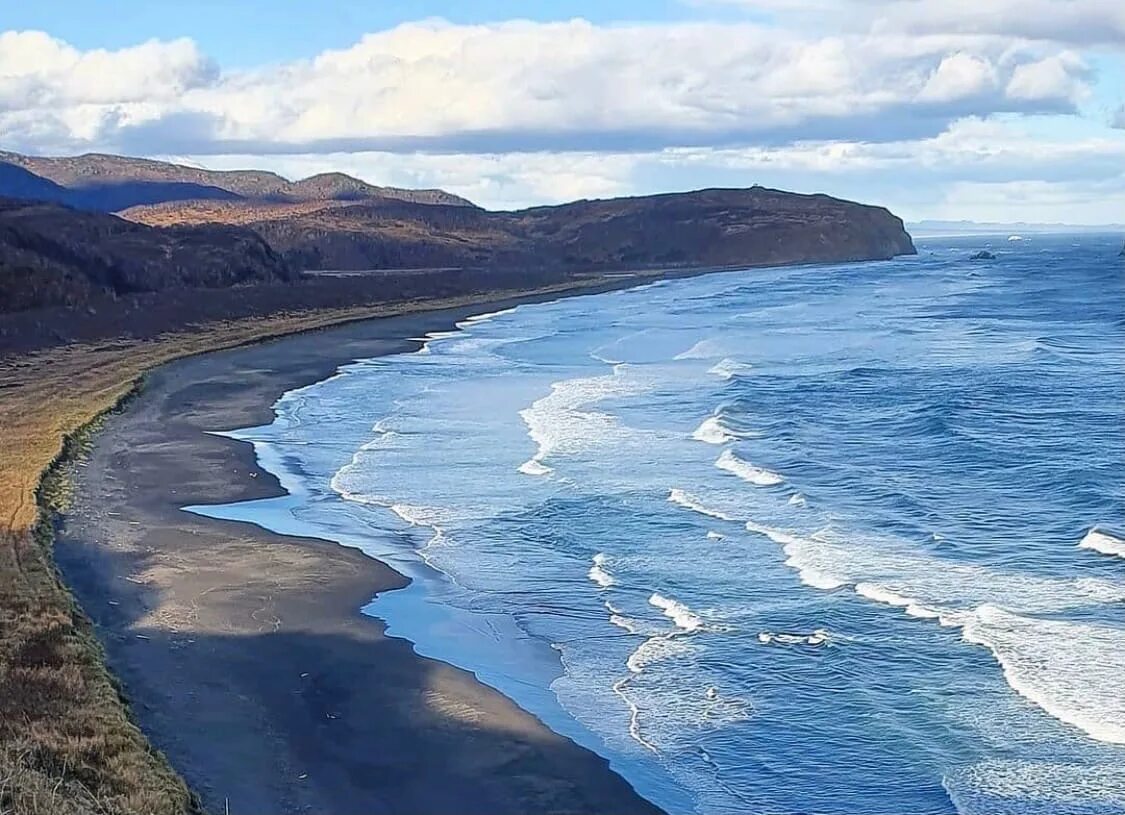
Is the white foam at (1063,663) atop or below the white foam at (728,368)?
atop

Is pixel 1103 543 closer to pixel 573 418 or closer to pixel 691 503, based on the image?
pixel 691 503

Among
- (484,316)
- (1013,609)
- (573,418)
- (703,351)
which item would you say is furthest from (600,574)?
(484,316)

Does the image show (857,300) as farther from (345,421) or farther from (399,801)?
(399,801)

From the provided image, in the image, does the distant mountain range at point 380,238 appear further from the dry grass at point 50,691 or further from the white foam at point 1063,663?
the white foam at point 1063,663

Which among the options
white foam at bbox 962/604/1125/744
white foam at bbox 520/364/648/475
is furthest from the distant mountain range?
white foam at bbox 962/604/1125/744

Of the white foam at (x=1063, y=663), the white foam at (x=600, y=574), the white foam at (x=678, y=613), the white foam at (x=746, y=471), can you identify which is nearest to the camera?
the white foam at (x=1063, y=663)

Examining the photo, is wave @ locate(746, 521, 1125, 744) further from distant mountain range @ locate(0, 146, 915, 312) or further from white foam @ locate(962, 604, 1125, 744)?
distant mountain range @ locate(0, 146, 915, 312)

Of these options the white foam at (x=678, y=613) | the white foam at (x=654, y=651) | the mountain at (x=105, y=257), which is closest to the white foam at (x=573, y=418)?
the white foam at (x=678, y=613)
